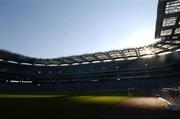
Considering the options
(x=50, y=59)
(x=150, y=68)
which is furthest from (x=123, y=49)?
(x=50, y=59)

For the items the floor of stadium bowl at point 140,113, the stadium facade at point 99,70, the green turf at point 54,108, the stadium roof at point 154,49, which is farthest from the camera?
the stadium facade at point 99,70

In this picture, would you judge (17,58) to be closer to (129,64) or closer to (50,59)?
(50,59)

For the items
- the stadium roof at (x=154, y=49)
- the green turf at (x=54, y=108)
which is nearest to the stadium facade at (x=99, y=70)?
the stadium roof at (x=154, y=49)

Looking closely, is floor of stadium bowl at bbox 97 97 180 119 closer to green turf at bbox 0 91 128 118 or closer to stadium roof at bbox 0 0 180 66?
green turf at bbox 0 91 128 118

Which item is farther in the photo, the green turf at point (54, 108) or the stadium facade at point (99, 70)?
the stadium facade at point (99, 70)

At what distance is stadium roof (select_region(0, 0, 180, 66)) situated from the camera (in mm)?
38487

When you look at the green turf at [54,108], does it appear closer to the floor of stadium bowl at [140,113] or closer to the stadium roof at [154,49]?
the floor of stadium bowl at [140,113]

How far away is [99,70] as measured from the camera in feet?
307

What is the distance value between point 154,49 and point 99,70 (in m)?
26.8

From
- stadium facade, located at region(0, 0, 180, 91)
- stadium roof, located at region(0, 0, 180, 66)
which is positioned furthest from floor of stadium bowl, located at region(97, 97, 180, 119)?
stadium facade, located at region(0, 0, 180, 91)

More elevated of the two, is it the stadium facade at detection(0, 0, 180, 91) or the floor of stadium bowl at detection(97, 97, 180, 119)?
the floor of stadium bowl at detection(97, 97, 180, 119)

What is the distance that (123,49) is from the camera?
72.2 metres

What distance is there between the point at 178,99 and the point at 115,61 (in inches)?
2769

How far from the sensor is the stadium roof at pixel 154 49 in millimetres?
38487
